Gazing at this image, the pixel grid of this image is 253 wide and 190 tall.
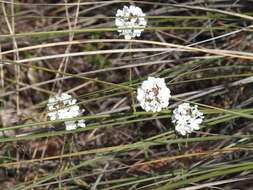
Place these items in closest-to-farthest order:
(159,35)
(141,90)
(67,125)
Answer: (141,90), (67,125), (159,35)

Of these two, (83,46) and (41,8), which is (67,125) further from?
(41,8)

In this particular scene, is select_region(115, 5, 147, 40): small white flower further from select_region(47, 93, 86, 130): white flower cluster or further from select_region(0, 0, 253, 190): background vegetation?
select_region(47, 93, 86, 130): white flower cluster

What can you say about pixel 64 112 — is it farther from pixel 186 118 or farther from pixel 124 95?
pixel 124 95

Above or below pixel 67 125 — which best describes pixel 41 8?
above

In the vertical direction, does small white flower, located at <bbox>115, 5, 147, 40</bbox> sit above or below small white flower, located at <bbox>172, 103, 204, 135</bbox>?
above

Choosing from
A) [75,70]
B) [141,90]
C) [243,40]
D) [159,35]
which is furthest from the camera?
[75,70]

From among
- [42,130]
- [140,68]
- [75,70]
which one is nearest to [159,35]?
[140,68]

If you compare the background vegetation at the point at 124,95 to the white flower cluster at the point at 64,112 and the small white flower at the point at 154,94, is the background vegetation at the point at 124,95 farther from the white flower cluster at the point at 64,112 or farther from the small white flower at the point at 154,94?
the small white flower at the point at 154,94

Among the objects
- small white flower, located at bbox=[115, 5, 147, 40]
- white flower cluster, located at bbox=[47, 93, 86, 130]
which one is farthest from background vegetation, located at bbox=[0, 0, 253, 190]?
small white flower, located at bbox=[115, 5, 147, 40]

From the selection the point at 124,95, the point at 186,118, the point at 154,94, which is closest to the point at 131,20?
the point at 154,94

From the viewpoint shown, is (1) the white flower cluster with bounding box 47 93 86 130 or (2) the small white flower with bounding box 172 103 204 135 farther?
(1) the white flower cluster with bounding box 47 93 86 130
